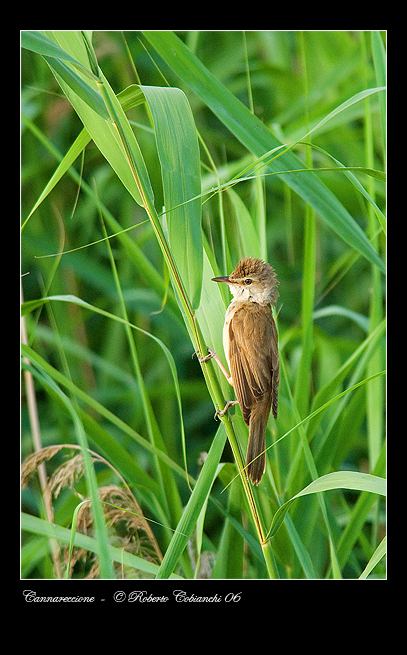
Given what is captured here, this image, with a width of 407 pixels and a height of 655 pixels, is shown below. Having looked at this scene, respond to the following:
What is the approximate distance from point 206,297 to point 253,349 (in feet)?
0.59

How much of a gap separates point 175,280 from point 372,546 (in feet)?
3.02

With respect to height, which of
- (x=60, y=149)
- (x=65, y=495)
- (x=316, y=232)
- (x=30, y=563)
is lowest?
(x=30, y=563)

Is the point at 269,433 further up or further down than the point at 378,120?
further down

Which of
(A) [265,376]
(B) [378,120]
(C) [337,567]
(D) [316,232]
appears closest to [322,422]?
(A) [265,376]

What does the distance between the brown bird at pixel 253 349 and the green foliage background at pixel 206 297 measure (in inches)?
1.5

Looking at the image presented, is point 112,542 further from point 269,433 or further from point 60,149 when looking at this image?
point 60,149

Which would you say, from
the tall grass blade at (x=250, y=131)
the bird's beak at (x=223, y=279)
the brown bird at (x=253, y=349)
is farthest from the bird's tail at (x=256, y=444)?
the tall grass blade at (x=250, y=131)

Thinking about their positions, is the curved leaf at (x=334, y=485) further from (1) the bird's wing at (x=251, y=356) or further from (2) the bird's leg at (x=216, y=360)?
(2) the bird's leg at (x=216, y=360)

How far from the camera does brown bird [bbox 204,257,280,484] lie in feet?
4.53

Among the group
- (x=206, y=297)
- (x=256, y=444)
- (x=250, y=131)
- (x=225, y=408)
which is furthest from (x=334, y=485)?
(x=250, y=131)

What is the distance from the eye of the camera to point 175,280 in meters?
1.33

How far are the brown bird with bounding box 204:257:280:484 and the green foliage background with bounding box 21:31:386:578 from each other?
0.13 feet

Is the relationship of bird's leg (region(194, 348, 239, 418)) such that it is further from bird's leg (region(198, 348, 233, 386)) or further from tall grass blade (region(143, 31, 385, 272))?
tall grass blade (region(143, 31, 385, 272))
